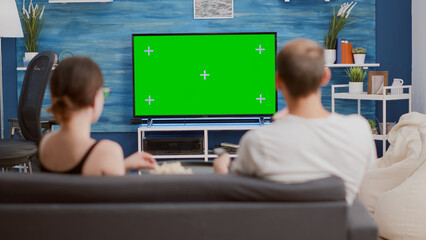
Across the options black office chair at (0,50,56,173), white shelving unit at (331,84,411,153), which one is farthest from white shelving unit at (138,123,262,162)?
black office chair at (0,50,56,173)

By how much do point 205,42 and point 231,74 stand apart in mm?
425

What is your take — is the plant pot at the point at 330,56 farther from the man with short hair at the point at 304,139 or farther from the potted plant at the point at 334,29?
the man with short hair at the point at 304,139

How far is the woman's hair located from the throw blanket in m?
2.11

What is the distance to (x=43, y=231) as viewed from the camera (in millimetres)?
1573

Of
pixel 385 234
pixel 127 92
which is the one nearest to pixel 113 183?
pixel 385 234

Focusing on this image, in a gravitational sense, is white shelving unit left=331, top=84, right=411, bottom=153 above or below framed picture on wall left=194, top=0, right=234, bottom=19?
below

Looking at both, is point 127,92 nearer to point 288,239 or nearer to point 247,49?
point 247,49

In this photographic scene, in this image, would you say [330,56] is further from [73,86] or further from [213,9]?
[73,86]

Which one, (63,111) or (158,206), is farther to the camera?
(63,111)

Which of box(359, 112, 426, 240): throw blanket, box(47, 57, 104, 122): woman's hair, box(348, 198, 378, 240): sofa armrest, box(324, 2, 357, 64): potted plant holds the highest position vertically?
box(324, 2, 357, 64): potted plant

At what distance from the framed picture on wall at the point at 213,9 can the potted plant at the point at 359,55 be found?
1323 millimetres

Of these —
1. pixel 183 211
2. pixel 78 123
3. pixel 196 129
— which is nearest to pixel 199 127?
pixel 196 129

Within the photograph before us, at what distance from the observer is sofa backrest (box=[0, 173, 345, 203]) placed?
156cm

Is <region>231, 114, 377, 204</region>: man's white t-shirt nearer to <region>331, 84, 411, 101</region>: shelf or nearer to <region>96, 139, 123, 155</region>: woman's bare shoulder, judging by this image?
<region>96, 139, 123, 155</region>: woman's bare shoulder
